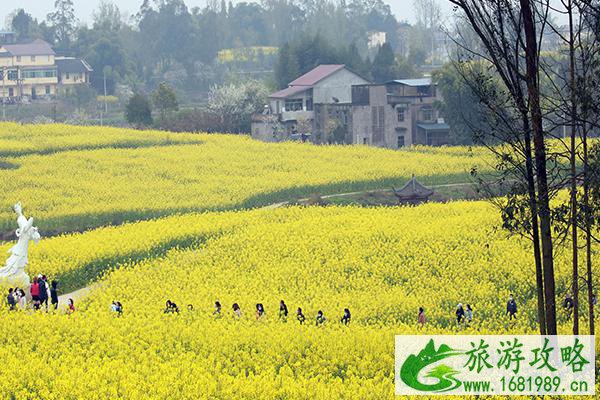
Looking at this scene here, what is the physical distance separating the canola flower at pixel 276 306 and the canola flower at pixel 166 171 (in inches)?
243

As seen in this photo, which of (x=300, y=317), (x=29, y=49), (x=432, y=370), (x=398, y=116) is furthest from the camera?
(x=29, y=49)

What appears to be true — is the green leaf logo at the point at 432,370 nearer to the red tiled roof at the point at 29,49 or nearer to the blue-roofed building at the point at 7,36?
the red tiled roof at the point at 29,49

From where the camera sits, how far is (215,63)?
6097 inches

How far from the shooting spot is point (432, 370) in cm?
2302

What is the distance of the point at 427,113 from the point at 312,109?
10691 millimetres

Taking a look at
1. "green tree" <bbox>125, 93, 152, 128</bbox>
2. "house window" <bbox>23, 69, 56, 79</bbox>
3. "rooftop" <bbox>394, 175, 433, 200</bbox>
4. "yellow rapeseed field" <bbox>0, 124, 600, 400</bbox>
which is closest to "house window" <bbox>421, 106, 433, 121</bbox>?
"yellow rapeseed field" <bbox>0, 124, 600, 400</bbox>

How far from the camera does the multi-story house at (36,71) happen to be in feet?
437

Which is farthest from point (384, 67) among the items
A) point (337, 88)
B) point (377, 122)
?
point (377, 122)

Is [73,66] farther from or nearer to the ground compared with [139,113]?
farther from the ground

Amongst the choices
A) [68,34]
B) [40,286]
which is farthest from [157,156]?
[68,34]

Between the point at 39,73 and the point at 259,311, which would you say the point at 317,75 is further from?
the point at 259,311

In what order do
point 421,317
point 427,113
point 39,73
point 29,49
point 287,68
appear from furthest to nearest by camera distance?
1. point 29,49
2. point 39,73
3. point 287,68
4. point 427,113
5. point 421,317

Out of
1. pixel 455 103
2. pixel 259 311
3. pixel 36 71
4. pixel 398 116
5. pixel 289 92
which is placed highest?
pixel 36 71

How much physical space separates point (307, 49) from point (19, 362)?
291 ft
